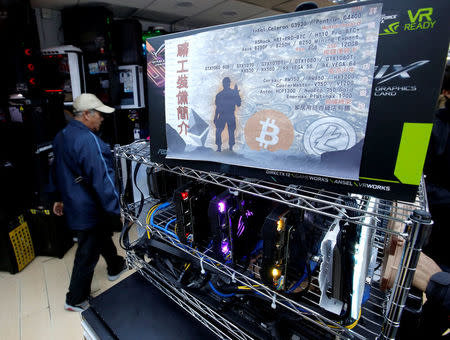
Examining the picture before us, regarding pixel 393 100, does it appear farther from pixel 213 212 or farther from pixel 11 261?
pixel 11 261

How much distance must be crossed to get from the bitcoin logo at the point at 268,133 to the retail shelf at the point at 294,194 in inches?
4.5

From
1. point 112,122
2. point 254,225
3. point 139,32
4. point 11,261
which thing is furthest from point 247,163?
point 139,32

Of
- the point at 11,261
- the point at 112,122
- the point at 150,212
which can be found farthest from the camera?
the point at 112,122

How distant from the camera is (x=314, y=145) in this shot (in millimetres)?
622

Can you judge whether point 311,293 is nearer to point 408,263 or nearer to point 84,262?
point 408,263

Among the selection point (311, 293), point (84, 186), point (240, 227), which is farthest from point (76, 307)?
point (311, 293)

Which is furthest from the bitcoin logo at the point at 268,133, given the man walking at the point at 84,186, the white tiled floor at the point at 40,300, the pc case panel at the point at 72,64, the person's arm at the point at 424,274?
the pc case panel at the point at 72,64

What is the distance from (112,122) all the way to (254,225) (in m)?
3.10

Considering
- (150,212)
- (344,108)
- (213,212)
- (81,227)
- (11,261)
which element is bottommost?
(11,261)

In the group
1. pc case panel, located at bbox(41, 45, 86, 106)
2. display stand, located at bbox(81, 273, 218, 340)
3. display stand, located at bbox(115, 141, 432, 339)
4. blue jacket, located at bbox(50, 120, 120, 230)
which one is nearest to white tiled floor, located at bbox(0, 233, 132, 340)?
blue jacket, located at bbox(50, 120, 120, 230)

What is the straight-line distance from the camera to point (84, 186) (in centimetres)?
192

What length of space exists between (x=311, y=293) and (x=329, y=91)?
600 millimetres

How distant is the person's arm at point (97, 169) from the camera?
1.77 meters

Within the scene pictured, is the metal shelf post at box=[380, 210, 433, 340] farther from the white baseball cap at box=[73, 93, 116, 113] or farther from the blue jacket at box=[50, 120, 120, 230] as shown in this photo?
the white baseball cap at box=[73, 93, 116, 113]
